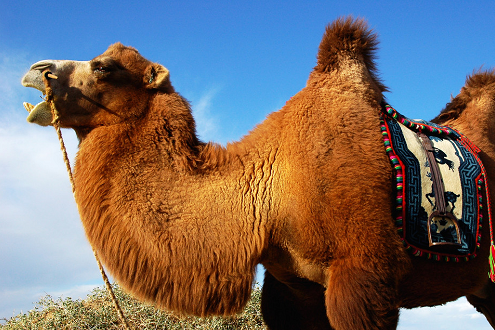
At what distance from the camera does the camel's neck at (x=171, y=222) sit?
300 centimetres

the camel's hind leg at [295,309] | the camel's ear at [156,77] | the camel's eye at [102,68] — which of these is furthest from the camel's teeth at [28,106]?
the camel's hind leg at [295,309]

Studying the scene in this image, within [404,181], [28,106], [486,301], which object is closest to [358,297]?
[404,181]

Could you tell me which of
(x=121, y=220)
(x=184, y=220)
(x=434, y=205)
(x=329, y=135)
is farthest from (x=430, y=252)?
(x=121, y=220)

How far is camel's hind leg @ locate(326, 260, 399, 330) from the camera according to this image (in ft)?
9.69

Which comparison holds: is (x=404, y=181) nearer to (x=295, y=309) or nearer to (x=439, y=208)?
(x=439, y=208)

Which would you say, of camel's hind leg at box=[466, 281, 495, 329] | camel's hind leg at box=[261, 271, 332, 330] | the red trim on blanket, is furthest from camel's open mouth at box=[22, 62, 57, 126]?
camel's hind leg at box=[466, 281, 495, 329]

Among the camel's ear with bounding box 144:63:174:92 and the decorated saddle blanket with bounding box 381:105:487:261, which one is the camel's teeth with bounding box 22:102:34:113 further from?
the decorated saddle blanket with bounding box 381:105:487:261

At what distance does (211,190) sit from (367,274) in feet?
4.21

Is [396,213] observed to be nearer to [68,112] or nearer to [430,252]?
[430,252]

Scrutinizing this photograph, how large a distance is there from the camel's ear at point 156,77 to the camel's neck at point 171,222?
59 cm

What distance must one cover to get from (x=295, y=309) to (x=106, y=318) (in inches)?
112

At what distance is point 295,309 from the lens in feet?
13.1

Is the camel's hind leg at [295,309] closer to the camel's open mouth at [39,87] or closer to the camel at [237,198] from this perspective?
the camel at [237,198]

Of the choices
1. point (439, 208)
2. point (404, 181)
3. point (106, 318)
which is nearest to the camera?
point (404, 181)
